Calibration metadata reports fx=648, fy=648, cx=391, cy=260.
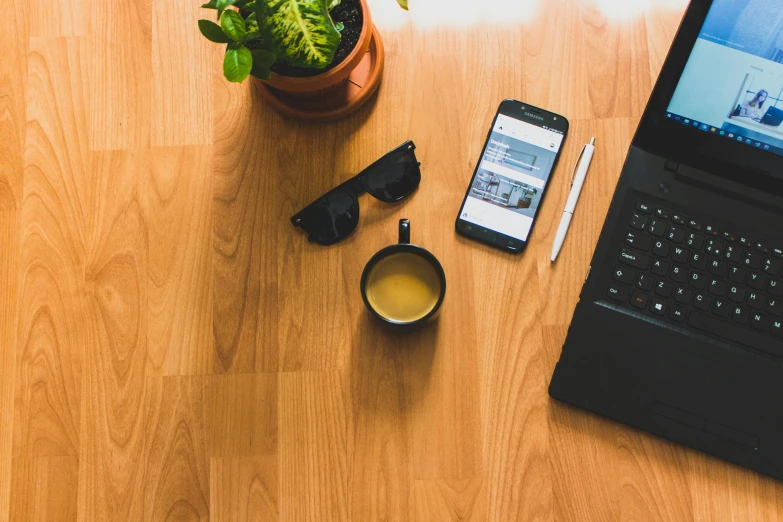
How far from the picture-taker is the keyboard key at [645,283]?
2.30 ft

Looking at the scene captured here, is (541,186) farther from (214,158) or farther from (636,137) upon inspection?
(214,158)

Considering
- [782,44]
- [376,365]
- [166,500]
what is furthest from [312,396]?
[782,44]

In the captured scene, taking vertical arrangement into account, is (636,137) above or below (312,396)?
above

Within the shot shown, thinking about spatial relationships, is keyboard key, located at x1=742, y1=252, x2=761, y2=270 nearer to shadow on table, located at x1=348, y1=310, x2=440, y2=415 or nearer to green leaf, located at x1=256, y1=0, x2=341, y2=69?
shadow on table, located at x1=348, y1=310, x2=440, y2=415

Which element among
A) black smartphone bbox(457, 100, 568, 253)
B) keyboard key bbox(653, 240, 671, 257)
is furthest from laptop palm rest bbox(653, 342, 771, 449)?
black smartphone bbox(457, 100, 568, 253)

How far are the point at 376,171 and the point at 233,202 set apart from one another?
0.57ft

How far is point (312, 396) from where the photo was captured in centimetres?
72

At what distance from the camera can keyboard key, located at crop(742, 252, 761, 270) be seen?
0.70 m

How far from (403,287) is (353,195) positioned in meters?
0.13

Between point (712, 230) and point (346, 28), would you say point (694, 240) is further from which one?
point (346, 28)

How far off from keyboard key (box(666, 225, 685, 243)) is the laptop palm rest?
11cm

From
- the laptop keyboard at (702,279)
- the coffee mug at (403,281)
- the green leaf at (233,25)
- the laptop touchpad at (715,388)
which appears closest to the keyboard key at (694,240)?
the laptop keyboard at (702,279)

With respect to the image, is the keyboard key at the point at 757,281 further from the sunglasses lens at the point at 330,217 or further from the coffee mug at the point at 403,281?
the sunglasses lens at the point at 330,217

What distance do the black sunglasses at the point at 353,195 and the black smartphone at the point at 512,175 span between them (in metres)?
0.08
